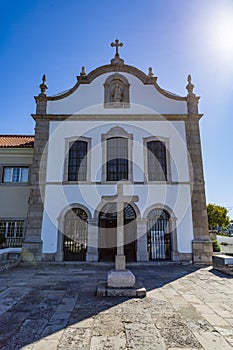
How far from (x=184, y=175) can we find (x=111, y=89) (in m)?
6.68

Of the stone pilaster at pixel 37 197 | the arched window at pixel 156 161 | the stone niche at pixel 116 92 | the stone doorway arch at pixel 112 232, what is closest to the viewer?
the stone pilaster at pixel 37 197

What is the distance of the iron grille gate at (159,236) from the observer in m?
12.2

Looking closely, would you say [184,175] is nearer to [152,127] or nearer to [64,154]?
[152,127]

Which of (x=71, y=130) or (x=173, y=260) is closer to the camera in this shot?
(x=173, y=260)

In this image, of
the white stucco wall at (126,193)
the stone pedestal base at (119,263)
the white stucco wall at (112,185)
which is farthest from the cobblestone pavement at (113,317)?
the white stucco wall at (112,185)

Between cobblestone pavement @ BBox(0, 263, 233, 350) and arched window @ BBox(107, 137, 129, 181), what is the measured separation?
6.72 meters

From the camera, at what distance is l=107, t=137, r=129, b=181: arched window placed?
42.9ft

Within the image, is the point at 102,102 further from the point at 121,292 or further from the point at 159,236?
the point at 121,292

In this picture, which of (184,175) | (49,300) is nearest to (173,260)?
(184,175)

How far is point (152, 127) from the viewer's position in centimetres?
1366

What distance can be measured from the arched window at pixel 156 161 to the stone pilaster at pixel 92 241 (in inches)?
151

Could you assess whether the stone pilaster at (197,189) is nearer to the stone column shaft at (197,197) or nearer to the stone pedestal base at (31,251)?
the stone column shaft at (197,197)

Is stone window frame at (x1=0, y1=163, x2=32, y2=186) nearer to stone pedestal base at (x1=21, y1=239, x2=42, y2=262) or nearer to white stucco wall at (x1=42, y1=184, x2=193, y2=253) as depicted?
white stucco wall at (x1=42, y1=184, x2=193, y2=253)

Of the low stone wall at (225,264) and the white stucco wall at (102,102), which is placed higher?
the white stucco wall at (102,102)
